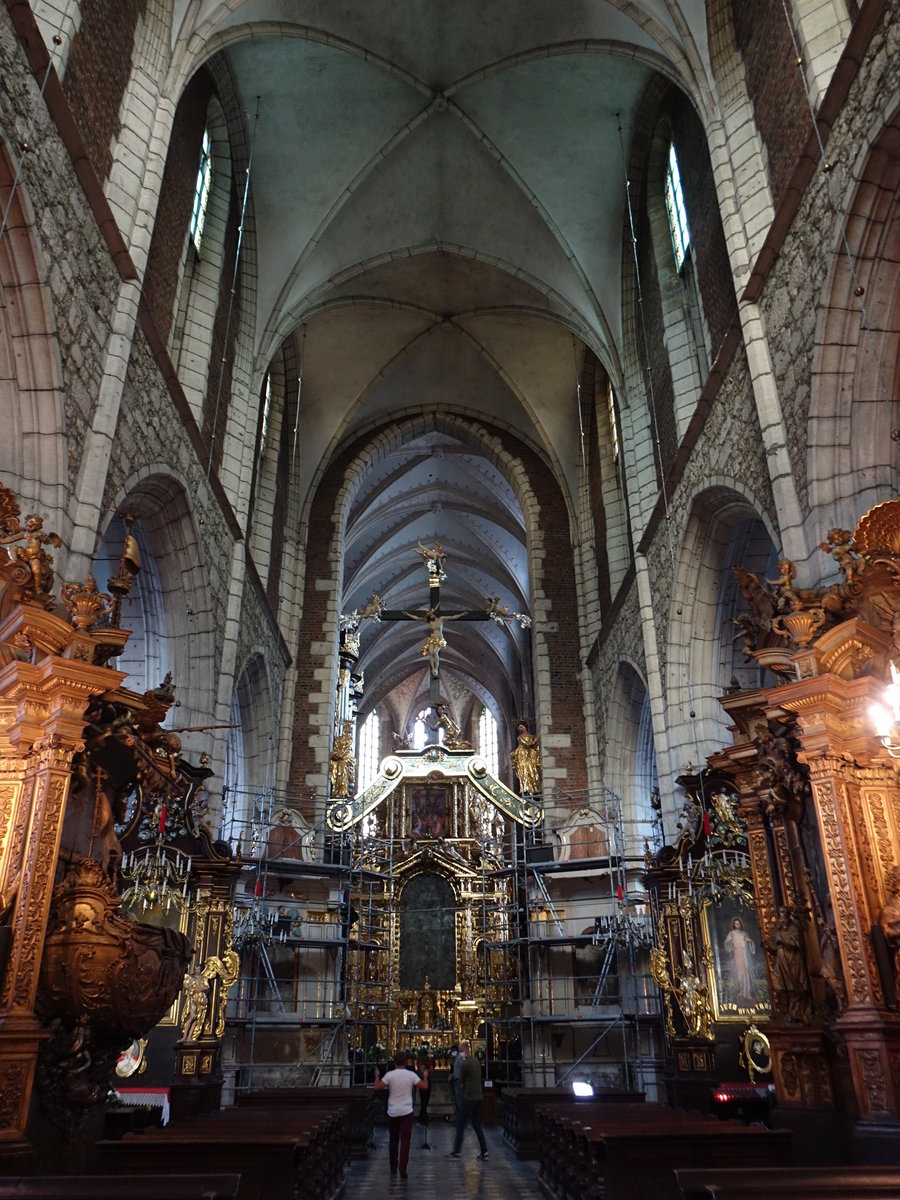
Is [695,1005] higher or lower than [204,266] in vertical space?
lower

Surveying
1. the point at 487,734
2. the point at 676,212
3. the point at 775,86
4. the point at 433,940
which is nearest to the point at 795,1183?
the point at 775,86

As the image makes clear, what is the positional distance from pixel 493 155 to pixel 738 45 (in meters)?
5.83

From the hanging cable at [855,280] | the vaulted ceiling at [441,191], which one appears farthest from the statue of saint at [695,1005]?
the vaulted ceiling at [441,191]

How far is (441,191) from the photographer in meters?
16.2

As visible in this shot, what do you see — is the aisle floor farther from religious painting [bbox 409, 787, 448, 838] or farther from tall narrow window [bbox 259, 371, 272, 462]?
religious painting [bbox 409, 787, 448, 838]

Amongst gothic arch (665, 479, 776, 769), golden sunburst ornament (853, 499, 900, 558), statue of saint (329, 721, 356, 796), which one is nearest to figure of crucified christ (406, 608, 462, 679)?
statue of saint (329, 721, 356, 796)

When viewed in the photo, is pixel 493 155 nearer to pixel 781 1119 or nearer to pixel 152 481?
pixel 152 481

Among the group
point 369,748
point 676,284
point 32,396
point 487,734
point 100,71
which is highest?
point 487,734

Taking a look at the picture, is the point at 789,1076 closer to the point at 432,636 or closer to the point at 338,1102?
the point at 338,1102

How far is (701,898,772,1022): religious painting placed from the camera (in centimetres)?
948

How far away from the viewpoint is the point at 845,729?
634 centimetres

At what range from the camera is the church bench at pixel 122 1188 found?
365 cm

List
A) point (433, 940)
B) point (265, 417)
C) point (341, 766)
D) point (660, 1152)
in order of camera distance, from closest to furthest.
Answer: point (660, 1152), point (265, 417), point (341, 766), point (433, 940)

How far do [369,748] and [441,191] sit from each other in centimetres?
2266
